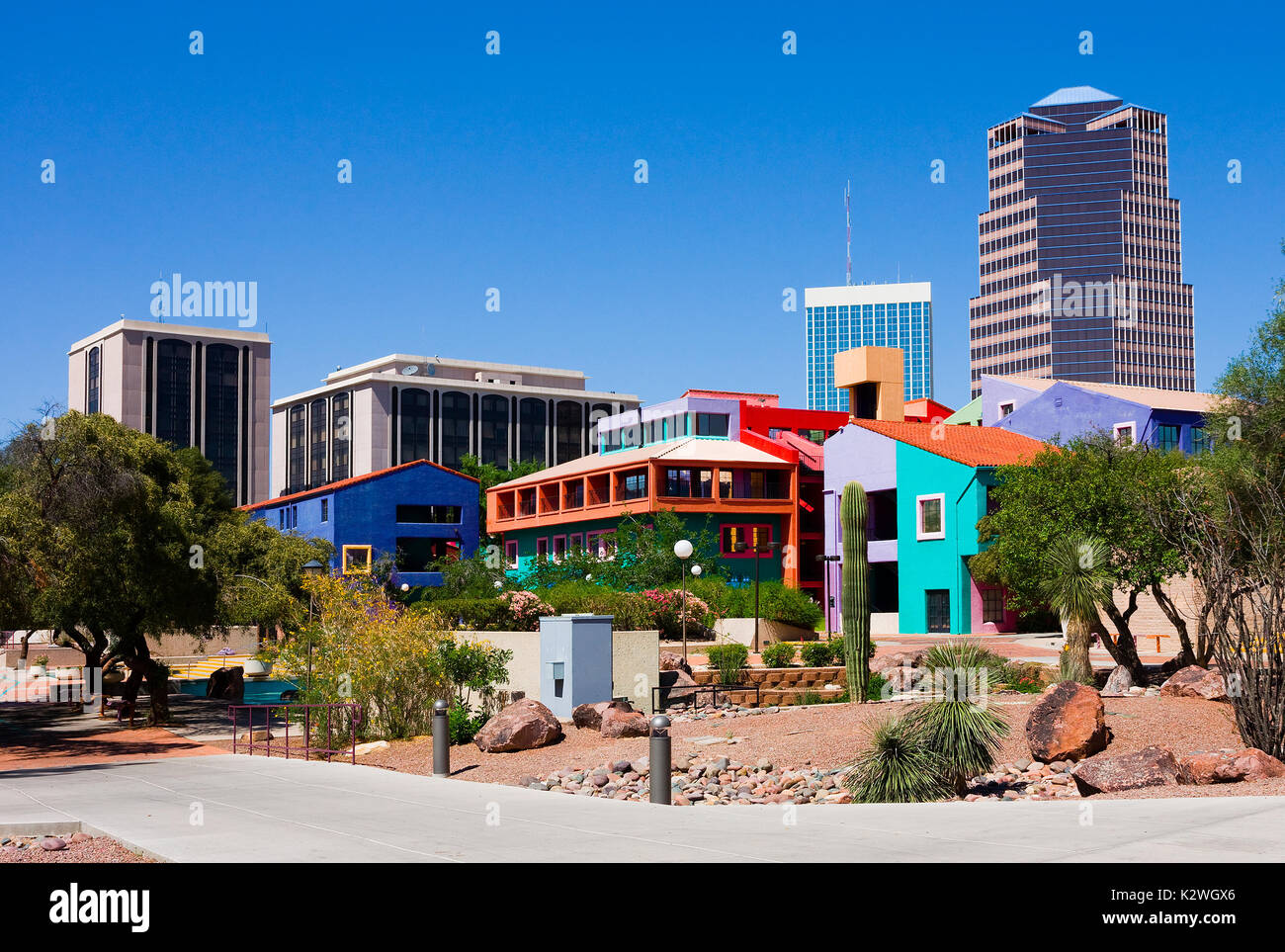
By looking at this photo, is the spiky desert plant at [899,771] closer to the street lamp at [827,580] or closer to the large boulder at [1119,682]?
the large boulder at [1119,682]

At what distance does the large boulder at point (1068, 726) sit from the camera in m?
14.3

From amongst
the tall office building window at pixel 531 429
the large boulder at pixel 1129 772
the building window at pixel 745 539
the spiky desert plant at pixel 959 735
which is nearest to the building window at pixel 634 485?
the building window at pixel 745 539

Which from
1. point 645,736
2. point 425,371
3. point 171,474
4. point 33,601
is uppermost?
point 425,371

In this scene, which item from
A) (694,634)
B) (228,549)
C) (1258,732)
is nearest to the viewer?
(1258,732)

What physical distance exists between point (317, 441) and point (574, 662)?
13741 cm

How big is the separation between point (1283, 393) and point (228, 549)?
89.2 ft

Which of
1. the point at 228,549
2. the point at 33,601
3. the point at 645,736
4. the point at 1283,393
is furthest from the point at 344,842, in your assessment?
the point at 1283,393

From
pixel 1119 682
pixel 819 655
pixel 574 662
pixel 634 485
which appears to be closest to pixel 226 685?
pixel 819 655

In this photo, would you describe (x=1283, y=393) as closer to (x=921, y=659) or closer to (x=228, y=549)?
(x=921, y=659)

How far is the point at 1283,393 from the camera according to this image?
3011cm

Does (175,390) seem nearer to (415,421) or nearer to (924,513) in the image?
(415,421)

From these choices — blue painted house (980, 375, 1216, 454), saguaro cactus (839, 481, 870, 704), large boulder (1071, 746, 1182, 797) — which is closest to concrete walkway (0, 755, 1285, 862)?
large boulder (1071, 746, 1182, 797)

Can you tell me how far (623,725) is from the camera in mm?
18953

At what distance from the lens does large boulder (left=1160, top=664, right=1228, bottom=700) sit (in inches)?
716
